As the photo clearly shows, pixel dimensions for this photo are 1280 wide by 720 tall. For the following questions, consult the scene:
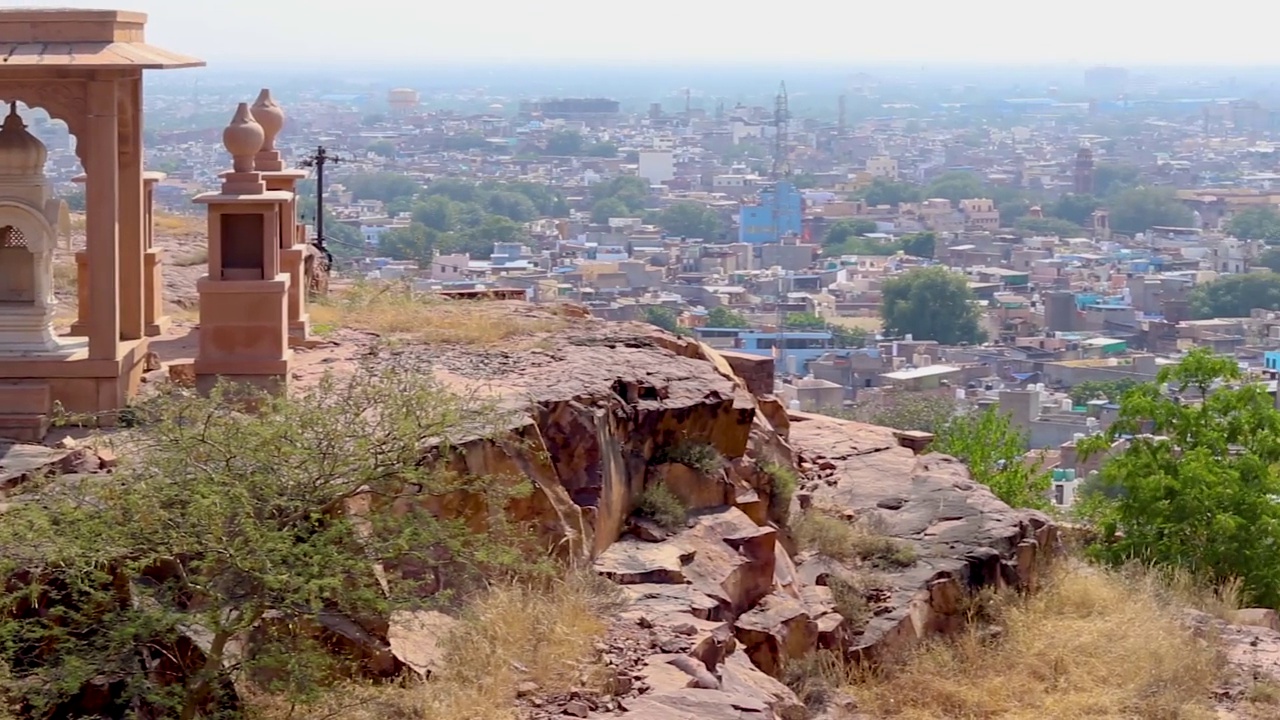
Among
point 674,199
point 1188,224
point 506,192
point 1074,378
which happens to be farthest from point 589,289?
point 1188,224

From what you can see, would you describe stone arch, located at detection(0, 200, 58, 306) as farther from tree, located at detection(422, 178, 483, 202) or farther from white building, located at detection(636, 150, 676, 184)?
white building, located at detection(636, 150, 676, 184)

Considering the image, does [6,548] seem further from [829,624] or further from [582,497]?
[829,624]

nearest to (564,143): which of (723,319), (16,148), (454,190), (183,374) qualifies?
(454,190)

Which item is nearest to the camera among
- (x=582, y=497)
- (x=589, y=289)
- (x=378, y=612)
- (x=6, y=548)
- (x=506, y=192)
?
(x=6, y=548)

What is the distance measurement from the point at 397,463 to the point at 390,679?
106cm

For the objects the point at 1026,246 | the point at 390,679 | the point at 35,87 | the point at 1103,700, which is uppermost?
the point at 35,87

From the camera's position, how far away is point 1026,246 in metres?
88.8

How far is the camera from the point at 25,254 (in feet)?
34.0

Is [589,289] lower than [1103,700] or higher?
lower

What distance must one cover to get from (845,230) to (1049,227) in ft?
44.2

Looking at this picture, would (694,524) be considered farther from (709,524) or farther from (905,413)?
(905,413)

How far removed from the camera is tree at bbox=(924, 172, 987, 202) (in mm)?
113188

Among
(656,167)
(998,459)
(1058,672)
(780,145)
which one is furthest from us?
(780,145)

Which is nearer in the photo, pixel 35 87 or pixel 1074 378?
pixel 35 87
